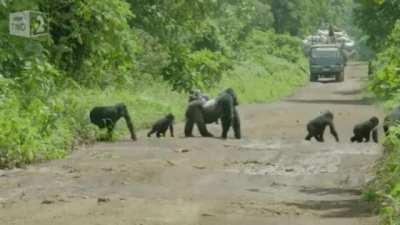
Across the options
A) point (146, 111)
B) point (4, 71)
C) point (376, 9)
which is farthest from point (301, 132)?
point (376, 9)

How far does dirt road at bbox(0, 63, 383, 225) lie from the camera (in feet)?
31.4

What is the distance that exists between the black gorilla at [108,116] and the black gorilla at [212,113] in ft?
5.93

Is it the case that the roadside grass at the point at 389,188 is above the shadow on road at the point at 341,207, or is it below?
above

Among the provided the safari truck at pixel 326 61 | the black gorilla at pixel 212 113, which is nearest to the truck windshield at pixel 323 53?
the safari truck at pixel 326 61

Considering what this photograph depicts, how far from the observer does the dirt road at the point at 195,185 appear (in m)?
9.57

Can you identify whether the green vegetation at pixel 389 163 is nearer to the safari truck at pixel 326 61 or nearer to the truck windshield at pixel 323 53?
the truck windshield at pixel 323 53

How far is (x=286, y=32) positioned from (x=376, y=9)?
40.8 m

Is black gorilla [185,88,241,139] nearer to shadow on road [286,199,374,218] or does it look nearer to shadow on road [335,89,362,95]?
shadow on road [286,199,374,218]

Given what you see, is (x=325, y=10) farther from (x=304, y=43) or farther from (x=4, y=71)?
(x=4, y=71)

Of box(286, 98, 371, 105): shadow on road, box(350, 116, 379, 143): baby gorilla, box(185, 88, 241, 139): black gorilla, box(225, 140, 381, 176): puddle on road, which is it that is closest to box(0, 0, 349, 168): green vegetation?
box(185, 88, 241, 139): black gorilla

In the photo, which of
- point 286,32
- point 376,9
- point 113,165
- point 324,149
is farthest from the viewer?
point 286,32

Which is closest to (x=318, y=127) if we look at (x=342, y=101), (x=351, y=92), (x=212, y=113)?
(x=212, y=113)

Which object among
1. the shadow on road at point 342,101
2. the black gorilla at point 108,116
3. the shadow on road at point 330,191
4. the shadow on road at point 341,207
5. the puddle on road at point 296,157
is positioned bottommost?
the shadow on road at point 342,101

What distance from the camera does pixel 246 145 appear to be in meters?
17.8
